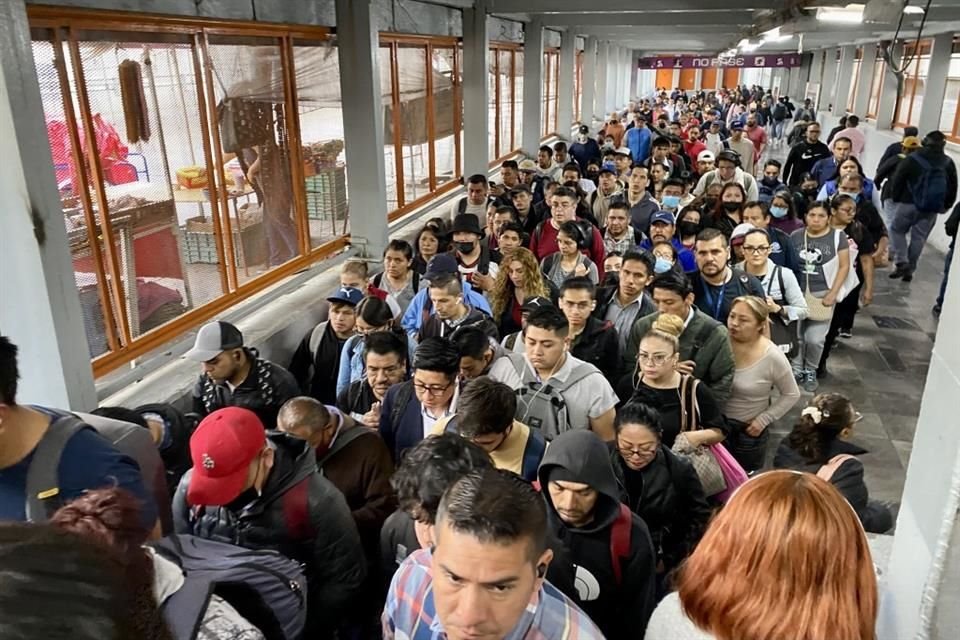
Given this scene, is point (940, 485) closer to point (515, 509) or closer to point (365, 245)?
point (515, 509)

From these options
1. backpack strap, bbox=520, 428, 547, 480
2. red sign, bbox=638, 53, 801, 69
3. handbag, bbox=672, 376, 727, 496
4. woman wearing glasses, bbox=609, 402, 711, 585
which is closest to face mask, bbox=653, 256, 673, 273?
handbag, bbox=672, 376, 727, 496

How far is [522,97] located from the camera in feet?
46.3

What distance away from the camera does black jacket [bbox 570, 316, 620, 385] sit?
4.27m

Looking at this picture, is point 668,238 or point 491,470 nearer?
point 491,470

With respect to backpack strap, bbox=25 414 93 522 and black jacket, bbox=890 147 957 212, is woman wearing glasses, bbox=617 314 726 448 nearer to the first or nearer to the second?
backpack strap, bbox=25 414 93 522

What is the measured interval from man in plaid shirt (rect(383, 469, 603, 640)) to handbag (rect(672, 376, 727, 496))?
1544 millimetres

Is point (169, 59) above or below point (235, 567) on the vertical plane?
above

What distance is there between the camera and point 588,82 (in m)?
20.0

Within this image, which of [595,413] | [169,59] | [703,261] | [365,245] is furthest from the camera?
[365,245]

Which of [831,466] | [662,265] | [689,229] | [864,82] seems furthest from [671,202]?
[864,82]

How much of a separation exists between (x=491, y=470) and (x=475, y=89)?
29.4 ft

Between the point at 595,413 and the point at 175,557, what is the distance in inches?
82.3

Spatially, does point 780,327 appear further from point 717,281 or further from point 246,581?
point 246,581

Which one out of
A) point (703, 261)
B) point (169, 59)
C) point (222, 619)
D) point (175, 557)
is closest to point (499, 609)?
point (222, 619)
